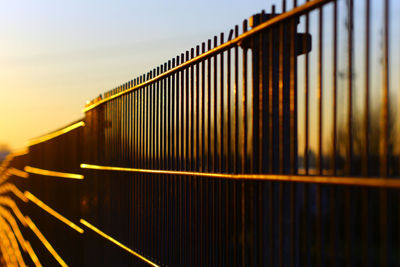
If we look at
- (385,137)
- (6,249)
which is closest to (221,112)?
(385,137)

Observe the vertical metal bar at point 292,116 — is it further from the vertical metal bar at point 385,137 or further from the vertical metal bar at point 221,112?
the vertical metal bar at point 221,112

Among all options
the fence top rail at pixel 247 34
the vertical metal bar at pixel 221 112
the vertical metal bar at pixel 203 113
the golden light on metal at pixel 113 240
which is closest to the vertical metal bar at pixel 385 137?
the fence top rail at pixel 247 34

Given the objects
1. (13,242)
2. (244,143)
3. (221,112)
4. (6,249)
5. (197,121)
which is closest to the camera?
(244,143)

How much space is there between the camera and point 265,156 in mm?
3961

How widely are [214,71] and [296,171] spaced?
1.27 m

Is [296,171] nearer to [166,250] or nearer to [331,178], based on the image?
[331,178]

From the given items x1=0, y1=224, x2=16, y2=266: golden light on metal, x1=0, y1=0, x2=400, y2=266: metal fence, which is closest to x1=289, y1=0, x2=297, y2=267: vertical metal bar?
x1=0, y1=0, x2=400, y2=266: metal fence

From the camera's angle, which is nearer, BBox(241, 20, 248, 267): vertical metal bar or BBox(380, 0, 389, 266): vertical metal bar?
BBox(380, 0, 389, 266): vertical metal bar

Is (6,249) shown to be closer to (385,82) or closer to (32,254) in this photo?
(32,254)

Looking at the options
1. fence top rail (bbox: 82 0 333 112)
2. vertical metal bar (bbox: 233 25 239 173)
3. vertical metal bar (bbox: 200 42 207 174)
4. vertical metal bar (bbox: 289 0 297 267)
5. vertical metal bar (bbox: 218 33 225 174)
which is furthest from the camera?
vertical metal bar (bbox: 200 42 207 174)

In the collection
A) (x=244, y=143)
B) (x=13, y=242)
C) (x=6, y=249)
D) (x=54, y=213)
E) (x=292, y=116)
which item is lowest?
(x=6, y=249)

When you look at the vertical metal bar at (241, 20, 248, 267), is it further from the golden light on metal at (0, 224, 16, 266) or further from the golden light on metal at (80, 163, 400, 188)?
the golden light on metal at (0, 224, 16, 266)

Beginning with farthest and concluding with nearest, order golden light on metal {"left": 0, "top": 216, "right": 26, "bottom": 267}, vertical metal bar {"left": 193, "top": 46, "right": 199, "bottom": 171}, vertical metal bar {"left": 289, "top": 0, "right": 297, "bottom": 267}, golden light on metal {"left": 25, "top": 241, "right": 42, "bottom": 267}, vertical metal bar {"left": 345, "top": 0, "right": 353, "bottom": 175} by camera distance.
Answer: golden light on metal {"left": 0, "top": 216, "right": 26, "bottom": 267} < golden light on metal {"left": 25, "top": 241, "right": 42, "bottom": 267} < vertical metal bar {"left": 193, "top": 46, "right": 199, "bottom": 171} < vertical metal bar {"left": 289, "top": 0, "right": 297, "bottom": 267} < vertical metal bar {"left": 345, "top": 0, "right": 353, "bottom": 175}

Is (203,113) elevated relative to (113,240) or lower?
elevated
